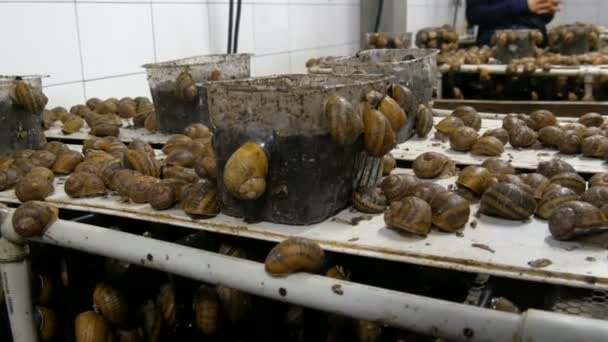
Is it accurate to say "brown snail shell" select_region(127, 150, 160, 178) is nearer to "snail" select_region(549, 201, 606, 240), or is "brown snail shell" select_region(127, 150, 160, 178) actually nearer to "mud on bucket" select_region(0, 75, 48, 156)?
"mud on bucket" select_region(0, 75, 48, 156)

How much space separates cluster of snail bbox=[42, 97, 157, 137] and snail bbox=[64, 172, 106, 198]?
1.59 feet

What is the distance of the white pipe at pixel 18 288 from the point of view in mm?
1085

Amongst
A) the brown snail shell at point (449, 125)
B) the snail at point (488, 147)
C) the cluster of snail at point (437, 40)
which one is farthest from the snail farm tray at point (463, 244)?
the cluster of snail at point (437, 40)

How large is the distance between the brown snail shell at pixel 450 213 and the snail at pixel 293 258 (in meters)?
0.21

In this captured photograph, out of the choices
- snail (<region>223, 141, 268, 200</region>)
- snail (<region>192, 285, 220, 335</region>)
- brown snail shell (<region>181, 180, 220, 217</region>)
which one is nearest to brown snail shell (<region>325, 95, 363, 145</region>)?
snail (<region>223, 141, 268, 200</region>)

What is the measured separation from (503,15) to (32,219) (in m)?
3.65

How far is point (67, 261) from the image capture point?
126 cm

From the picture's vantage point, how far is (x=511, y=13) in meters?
4.00

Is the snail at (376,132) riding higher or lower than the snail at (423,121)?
higher

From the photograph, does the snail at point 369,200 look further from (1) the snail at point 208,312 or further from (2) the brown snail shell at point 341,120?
(1) the snail at point 208,312

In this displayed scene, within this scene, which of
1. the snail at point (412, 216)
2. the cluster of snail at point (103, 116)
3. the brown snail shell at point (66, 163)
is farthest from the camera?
the cluster of snail at point (103, 116)

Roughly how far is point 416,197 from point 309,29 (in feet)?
10.1

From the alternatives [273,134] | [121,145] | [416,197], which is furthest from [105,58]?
[416,197]

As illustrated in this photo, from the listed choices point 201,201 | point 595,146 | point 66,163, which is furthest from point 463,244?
point 66,163
